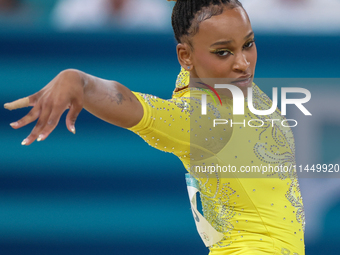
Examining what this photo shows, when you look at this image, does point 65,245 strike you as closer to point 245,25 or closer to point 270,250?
point 270,250

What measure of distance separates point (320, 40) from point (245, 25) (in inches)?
54.4

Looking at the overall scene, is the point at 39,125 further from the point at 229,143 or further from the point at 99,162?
the point at 99,162

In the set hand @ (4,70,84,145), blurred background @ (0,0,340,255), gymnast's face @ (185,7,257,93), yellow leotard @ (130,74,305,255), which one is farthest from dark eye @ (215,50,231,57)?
blurred background @ (0,0,340,255)

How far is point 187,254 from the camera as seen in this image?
7.54 feet

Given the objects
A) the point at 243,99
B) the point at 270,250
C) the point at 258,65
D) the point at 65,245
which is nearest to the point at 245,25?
the point at 243,99

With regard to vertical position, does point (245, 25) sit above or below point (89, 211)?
above

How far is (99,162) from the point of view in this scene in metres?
2.32

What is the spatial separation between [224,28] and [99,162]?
142cm

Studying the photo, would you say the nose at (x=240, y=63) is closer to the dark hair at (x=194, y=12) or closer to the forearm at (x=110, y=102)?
the dark hair at (x=194, y=12)

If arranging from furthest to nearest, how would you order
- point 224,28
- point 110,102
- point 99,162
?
point 99,162, point 224,28, point 110,102

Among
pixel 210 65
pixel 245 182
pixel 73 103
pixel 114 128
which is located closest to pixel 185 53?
pixel 210 65

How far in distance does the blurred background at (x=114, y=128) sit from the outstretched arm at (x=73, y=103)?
4.74 feet

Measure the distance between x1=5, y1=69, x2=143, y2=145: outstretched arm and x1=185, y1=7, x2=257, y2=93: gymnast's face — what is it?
1.07 feet

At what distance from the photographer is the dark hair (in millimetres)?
1130
